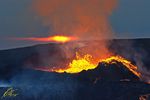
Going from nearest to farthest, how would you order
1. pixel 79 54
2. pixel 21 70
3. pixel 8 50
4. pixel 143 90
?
pixel 143 90, pixel 21 70, pixel 79 54, pixel 8 50

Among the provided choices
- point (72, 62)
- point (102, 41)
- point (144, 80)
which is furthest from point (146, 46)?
point (144, 80)

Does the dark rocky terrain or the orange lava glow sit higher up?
the orange lava glow

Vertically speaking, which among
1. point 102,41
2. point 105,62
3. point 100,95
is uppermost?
point 102,41

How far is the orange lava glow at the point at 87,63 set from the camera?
194 feet

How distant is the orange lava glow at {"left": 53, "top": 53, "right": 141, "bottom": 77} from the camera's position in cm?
5910

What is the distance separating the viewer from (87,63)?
64.5 metres

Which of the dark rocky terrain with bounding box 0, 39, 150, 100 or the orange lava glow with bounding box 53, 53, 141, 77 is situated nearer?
the dark rocky terrain with bounding box 0, 39, 150, 100

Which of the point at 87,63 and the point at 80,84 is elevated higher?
the point at 87,63

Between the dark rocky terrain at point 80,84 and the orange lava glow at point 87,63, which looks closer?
the dark rocky terrain at point 80,84

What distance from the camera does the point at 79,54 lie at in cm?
6894

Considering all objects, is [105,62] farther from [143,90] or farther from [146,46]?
[146,46]

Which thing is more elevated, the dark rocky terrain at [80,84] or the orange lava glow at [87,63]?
the orange lava glow at [87,63]

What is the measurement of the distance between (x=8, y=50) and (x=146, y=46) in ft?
66.0

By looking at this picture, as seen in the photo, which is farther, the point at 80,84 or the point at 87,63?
the point at 87,63
